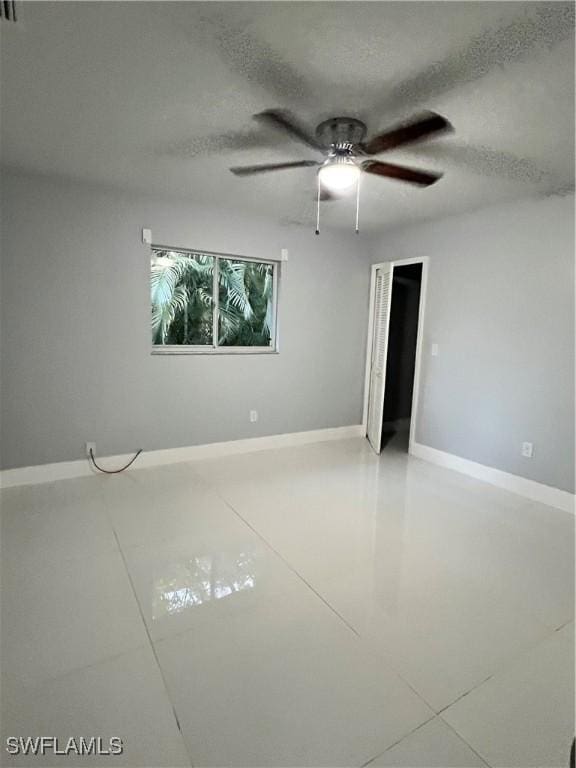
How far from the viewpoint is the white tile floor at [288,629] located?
1.30m

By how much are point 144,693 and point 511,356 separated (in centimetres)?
345

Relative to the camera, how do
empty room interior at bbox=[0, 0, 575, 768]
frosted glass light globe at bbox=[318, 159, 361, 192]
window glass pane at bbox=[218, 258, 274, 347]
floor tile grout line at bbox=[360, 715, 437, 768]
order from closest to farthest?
floor tile grout line at bbox=[360, 715, 437, 768] < empty room interior at bbox=[0, 0, 575, 768] < frosted glass light globe at bbox=[318, 159, 361, 192] < window glass pane at bbox=[218, 258, 274, 347]

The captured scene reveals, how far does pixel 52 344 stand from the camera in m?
3.18

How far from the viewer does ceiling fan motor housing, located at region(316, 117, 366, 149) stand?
2.02 meters

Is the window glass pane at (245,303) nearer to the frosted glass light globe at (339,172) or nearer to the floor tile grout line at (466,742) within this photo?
the frosted glass light globe at (339,172)

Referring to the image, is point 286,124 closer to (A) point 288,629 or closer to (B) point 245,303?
(B) point 245,303

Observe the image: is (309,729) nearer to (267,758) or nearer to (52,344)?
(267,758)

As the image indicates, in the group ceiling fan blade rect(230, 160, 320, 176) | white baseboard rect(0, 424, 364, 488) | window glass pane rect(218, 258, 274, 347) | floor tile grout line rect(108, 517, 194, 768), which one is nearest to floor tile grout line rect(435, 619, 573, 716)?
floor tile grout line rect(108, 517, 194, 768)

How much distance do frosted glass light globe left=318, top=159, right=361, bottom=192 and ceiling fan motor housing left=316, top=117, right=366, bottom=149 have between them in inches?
3.4

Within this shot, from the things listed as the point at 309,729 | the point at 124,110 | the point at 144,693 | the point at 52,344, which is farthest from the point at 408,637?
the point at 52,344

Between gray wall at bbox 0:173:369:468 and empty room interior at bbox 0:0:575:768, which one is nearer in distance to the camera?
empty room interior at bbox 0:0:575:768

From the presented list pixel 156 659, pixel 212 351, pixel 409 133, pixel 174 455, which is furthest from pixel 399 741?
pixel 212 351

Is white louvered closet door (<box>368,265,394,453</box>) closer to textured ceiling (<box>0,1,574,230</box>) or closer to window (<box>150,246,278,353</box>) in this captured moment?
window (<box>150,246,278,353</box>)
